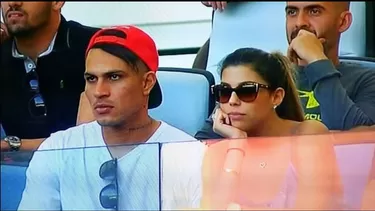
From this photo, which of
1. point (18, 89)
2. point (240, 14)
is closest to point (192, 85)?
point (240, 14)

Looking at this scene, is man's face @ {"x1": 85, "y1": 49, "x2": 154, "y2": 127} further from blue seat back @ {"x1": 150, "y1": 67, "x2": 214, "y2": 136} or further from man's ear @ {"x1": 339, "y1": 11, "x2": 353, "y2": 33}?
man's ear @ {"x1": 339, "y1": 11, "x2": 353, "y2": 33}

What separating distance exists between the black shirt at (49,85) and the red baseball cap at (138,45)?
6 centimetres

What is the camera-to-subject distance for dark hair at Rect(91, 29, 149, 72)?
1.44m

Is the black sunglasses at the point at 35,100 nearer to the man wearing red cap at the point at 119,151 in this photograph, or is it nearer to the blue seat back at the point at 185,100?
the man wearing red cap at the point at 119,151

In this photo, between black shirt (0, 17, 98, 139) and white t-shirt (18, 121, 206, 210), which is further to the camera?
black shirt (0, 17, 98, 139)

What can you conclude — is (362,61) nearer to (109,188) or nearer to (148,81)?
(148,81)

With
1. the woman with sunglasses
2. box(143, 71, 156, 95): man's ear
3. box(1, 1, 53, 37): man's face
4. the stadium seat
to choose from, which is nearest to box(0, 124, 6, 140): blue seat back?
box(1, 1, 53, 37): man's face

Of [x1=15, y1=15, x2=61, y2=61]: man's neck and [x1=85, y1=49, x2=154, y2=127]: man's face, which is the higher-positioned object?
[x1=15, y1=15, x2=61, y2=61]: man's neck

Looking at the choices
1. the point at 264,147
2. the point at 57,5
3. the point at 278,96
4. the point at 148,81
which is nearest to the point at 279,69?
the point at 278,96

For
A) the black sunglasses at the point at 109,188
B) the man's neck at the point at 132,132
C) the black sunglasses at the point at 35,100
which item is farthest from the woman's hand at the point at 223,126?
the black sunglasses at the point at 35,100

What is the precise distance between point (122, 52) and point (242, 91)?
0.27m

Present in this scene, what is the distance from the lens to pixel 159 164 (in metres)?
1.40

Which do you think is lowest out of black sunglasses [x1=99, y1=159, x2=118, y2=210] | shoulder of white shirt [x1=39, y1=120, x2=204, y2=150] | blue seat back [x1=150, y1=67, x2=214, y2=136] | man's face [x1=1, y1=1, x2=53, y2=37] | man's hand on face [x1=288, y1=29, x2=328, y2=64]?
black sunglasses [x1=99, y1=159, x2=118, y2=210]

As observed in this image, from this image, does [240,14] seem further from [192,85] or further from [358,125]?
[358,125]
